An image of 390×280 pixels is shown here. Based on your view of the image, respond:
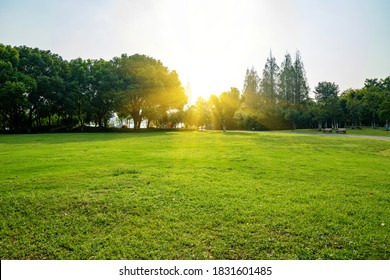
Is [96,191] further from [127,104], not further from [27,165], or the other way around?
[127,104]

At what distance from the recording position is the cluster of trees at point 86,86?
41.9m

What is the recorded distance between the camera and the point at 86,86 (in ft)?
154

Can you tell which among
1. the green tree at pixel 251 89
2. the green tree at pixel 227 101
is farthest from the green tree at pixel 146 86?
the green tree at pixel 251 89

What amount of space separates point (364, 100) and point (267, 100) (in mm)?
30528

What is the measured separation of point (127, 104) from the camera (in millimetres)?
48938

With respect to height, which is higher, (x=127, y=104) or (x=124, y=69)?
(x=124, y=69)

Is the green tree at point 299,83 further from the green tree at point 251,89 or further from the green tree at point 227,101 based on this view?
the green tree at point 227,101

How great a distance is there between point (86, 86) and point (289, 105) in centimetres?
6264

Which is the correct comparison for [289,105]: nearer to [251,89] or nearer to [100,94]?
[251,89]

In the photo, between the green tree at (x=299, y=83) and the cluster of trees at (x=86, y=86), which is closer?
the cluster of trees at (x=86, y=86)

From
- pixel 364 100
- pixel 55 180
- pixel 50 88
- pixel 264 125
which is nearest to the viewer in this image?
pixel 55 180

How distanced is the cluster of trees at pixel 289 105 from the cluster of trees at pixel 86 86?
12.5 m

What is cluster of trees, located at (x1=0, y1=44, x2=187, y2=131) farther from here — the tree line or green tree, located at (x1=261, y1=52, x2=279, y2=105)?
green tree, located at (x1=261, y1=52, x2=279, y2=105)
